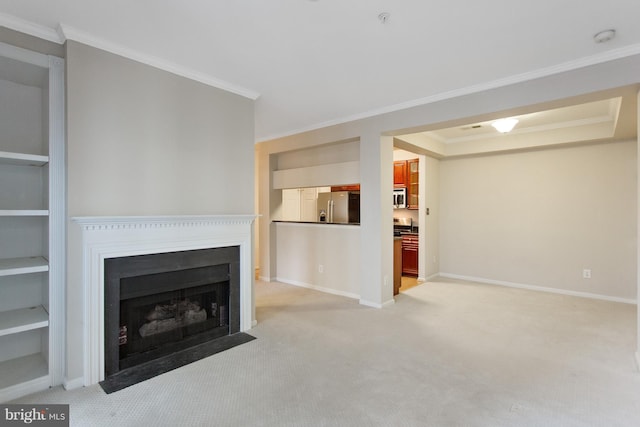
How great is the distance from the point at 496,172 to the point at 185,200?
501 centimetres

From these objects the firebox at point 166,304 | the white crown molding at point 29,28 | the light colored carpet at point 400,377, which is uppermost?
the white crown molding at point 29,28

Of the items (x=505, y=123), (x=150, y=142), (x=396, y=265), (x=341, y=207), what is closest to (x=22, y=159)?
(x=150, y=142)

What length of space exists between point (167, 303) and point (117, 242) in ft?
2.43

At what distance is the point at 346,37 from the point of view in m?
2.33

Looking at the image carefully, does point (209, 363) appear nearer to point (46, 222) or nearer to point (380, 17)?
point (46, 222)

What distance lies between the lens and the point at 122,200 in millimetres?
2539

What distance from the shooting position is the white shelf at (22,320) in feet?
6.97

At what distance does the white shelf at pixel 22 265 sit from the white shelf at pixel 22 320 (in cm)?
34

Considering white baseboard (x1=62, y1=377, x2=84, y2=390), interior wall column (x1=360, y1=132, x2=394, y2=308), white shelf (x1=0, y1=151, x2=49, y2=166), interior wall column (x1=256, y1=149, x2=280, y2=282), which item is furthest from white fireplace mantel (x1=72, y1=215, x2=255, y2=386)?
interior wall column (x1=256, y1=149, x2=280, y2=282)

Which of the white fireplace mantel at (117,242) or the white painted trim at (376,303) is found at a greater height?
the white fireplace mantel at (117,242)

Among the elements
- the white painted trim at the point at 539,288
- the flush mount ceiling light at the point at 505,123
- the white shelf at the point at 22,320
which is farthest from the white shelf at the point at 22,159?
the white painted trim at the point at 539,288

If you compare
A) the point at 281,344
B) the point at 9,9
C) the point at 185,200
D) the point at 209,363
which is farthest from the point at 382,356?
the point at 9,9

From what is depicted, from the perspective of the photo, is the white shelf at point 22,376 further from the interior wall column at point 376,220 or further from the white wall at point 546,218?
the white wall at point 546,218

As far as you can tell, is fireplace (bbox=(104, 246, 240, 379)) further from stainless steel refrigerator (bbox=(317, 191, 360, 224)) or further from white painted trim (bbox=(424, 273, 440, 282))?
white painted trim (bbox=(424, 273, 440, 282))
